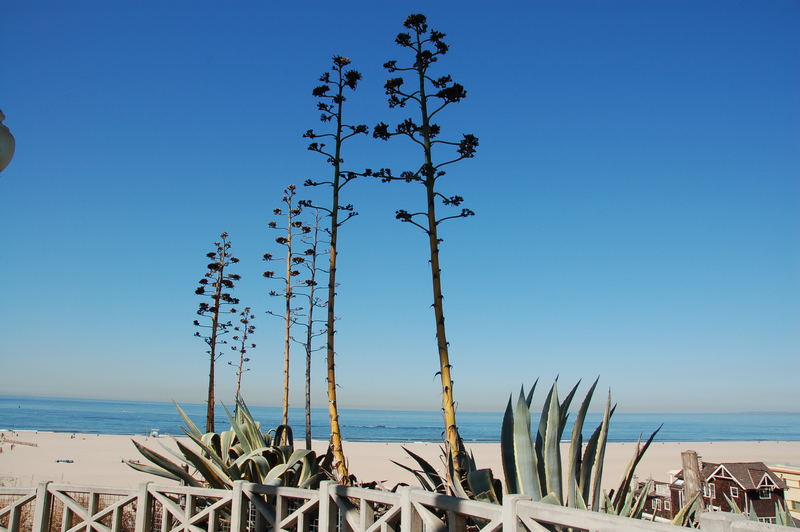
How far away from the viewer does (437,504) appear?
148 inches

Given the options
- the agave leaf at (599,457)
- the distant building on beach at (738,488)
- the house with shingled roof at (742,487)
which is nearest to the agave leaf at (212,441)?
the agave leaf at (599,457)

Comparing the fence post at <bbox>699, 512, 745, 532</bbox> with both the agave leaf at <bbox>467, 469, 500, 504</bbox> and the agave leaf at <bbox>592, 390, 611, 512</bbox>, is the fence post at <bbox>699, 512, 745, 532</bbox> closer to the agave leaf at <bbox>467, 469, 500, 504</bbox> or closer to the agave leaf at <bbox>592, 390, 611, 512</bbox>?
the agave leaf at <bbox>592, 390, 611, 512</bbox>

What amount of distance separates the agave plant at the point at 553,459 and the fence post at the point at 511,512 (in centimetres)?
115

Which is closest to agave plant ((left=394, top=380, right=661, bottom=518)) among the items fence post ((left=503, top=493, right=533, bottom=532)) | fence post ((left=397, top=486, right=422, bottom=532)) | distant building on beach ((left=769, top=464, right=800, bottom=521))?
fence post ((left=397, top=486, right=422, bottom=532))

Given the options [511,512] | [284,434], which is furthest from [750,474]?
[511,512]

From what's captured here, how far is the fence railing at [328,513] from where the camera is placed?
292cm

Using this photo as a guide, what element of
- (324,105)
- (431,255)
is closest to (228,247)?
(324,105)

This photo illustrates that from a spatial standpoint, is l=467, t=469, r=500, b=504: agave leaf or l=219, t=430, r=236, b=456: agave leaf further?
l=219, t=430, r=236, b=456: agave leaf

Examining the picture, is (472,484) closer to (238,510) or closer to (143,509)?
(238,510)

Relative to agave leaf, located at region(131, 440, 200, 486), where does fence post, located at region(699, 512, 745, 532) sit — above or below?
above

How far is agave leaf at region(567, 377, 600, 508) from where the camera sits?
14.1ft

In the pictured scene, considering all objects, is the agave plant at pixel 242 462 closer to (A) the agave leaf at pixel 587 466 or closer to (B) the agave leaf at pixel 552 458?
(B) the agave leaf at pixel 552 458

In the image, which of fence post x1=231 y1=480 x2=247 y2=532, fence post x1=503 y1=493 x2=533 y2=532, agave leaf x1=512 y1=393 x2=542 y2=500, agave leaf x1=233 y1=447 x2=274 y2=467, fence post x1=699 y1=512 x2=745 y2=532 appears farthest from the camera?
agave leaf x1=233 y1=447 x2=274 y2=467

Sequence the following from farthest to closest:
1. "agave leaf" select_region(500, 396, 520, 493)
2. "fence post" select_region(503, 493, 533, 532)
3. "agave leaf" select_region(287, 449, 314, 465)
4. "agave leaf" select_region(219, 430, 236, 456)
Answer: "agave leaf" select_region(219, 430, 236, 456)
"agave leaf" select_region(287, 449, 314, 465)
"agave leaf" select_region(500, 396, 520, 493)
"fence post" select_region(503, 493, 533, 532)
